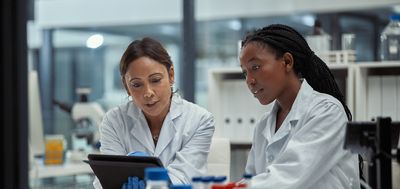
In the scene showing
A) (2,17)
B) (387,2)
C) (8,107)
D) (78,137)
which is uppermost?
(387,2)

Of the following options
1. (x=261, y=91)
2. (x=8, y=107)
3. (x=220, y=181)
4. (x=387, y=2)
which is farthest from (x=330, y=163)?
(x=387, y=2)

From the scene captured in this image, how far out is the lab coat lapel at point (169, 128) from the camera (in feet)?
7.27

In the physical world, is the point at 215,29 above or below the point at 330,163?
above

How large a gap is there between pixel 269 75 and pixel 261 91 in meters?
0.05

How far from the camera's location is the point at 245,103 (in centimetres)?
375

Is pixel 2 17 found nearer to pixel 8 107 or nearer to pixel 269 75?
pixel 8 107

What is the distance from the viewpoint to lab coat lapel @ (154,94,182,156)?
2.21 metres

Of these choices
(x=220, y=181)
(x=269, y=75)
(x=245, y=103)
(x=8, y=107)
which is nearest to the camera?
(x=220, y=181)

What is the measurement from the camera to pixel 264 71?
1811 millimetres

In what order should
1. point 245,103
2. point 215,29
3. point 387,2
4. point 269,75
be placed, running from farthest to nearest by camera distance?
point 215,29
point 387,2
point 245,103
point 269,75

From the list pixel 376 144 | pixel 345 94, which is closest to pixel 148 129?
pixel 376 144

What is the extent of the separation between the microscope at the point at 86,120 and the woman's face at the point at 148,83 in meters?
1.88

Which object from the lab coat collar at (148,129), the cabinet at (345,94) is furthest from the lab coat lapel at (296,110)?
the cabinet at (345,94)

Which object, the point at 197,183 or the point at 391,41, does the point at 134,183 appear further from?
the point at 391,41
